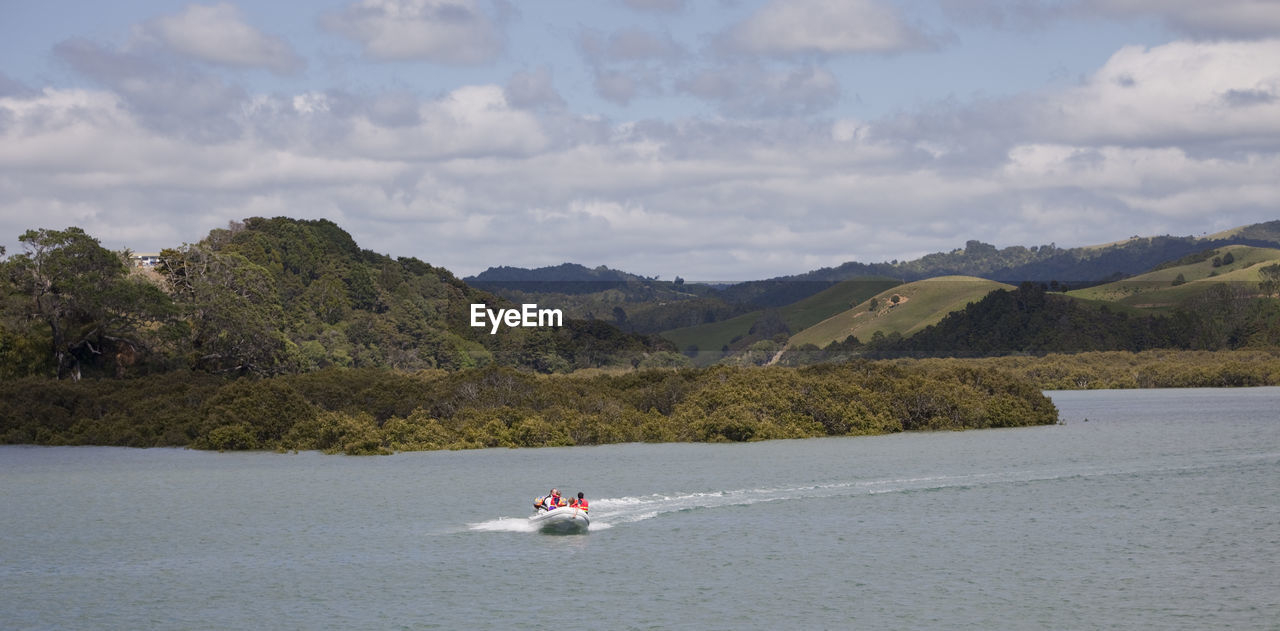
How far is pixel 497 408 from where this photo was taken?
71.7 metres

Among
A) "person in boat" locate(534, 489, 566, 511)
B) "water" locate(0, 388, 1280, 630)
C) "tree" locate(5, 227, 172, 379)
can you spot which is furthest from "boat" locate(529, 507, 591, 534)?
"tree" locate(5, 227, 172, 379)

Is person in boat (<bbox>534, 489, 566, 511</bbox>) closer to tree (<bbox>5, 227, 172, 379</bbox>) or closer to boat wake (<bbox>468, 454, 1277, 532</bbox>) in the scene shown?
boat wake (<bbox>468, 454, 1277, 532</bbox>)

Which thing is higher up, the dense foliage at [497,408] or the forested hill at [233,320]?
the forested hill at [233,320]

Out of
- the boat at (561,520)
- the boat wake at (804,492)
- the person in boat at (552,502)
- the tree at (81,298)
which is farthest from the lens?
the tree at (81,298)

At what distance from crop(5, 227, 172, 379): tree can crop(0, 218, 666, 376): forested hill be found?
78mm

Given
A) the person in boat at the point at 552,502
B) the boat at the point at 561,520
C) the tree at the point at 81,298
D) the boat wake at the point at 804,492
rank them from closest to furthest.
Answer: the boat at the point at 561,520 < the person in boat at the point at 552,502 < the boat wake at the point at 804,492 < the tree at the point at 81,298

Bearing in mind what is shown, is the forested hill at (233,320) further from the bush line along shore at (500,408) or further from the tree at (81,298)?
the bush line along shore at (500,408)

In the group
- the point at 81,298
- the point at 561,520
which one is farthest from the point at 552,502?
the point at 81,298

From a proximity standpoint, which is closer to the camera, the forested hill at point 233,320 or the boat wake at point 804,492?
the boat wake at point 804,492

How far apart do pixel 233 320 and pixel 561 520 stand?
2414 inches

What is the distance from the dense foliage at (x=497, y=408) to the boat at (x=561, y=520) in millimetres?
26954

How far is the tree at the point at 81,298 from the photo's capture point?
88.5m

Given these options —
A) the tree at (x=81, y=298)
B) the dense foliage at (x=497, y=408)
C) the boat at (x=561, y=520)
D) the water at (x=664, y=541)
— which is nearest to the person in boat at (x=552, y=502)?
the boat at (x=561, y=520)

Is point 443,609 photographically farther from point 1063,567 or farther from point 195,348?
point 195,348
